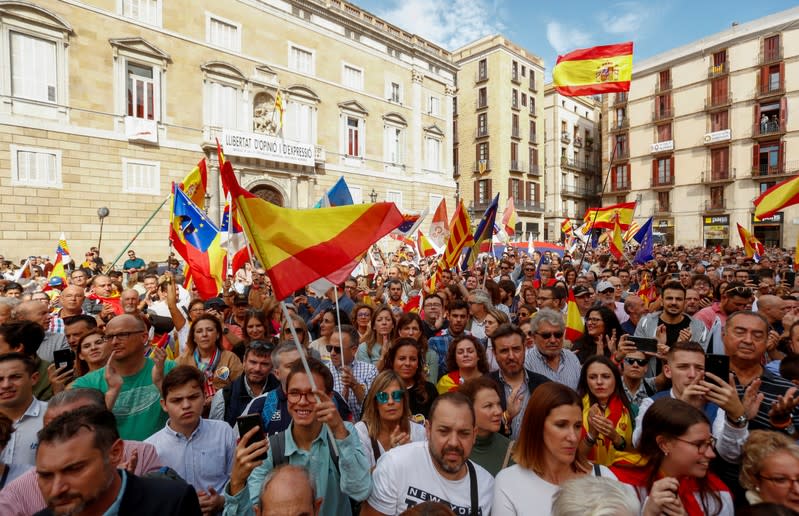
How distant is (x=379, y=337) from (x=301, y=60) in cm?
2140

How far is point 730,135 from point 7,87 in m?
44.0

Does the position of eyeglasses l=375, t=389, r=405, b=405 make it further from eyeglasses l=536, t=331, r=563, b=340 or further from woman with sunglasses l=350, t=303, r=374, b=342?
woman with sunglasses l=350, t=303, r=374, b=342

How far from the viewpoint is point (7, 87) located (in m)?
14.6

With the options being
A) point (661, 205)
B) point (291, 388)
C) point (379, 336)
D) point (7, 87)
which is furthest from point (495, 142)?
point (291, 388)

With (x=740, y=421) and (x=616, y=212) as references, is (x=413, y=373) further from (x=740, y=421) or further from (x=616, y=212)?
(x=616, y=212)

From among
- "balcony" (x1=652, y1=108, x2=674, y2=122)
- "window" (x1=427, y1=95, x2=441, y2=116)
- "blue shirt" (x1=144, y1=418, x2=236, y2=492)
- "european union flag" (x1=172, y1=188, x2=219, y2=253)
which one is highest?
"balcony" (x1=652, y1=108, x2=674, y2=122)

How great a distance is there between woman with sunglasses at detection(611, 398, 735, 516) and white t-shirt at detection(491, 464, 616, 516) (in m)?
0.46

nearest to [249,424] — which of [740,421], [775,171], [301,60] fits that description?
[740,421]

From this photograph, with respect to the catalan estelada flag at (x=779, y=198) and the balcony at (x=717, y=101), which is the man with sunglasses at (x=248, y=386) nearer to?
the catalan estelada flag at (x=779, y=198)

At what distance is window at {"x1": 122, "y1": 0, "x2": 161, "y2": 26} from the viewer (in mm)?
17125

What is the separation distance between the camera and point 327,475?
2.45 m

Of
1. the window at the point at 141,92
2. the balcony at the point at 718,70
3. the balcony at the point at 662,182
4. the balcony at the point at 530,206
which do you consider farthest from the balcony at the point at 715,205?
the window at the point at 141,92

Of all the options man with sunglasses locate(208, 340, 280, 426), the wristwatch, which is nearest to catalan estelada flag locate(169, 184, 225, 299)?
man with sunglasses locate(208, 340, 280, 426)

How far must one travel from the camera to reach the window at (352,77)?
24.5m
